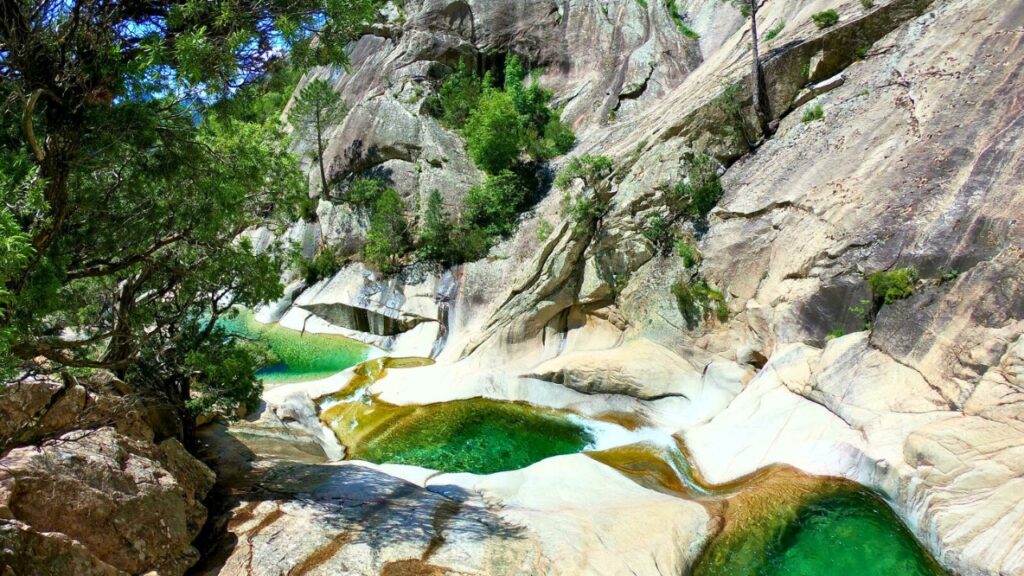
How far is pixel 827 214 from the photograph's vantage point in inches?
585

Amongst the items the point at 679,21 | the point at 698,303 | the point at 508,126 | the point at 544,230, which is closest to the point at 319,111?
the point at 508,126

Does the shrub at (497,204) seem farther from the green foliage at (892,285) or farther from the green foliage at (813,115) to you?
the green foliage at (892,285)

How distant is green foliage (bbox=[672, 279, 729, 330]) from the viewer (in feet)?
53.2

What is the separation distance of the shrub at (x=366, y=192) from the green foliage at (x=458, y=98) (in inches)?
227

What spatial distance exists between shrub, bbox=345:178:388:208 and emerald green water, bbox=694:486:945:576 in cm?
2486

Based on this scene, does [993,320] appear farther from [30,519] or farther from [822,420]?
[30,519]

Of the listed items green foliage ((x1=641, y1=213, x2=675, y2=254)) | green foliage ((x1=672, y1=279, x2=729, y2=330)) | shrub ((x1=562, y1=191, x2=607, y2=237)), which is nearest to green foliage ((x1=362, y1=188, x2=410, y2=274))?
shrub ((x1=562, y1=191, x2=607, y2=237))

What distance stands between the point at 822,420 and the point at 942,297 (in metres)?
3.60

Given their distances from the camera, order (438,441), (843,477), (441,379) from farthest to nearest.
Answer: (441,379), (438,441), (843,477)

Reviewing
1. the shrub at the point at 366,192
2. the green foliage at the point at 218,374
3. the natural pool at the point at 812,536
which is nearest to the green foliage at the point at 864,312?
the natural pool at the point at 812,536

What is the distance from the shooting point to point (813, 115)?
17688 mm

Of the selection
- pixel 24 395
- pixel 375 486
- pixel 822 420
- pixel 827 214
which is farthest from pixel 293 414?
pixel 827 214

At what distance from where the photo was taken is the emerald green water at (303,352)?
21.7 metres

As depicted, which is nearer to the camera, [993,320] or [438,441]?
[993,320]
